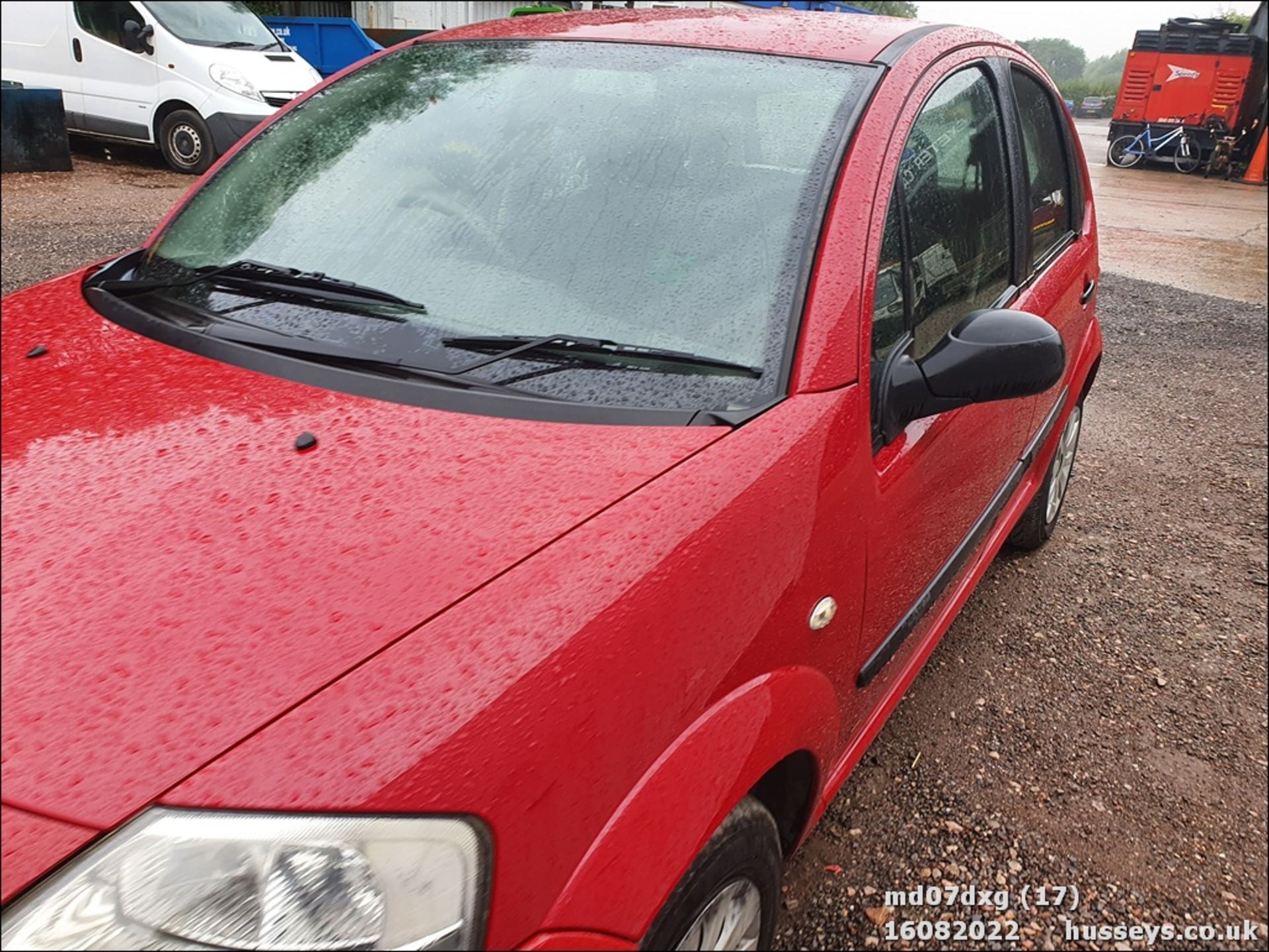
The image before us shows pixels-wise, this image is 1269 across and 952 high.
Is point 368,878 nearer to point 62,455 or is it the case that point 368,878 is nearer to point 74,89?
point 62,455

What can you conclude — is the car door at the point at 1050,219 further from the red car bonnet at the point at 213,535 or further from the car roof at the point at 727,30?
the red car bonnet at the point at 213,535

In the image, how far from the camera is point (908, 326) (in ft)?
6.40

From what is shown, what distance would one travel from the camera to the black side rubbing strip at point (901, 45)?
6.86ft

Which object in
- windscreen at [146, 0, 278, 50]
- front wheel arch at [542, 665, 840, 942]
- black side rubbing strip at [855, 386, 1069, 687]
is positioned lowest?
black side rubbing strip at [855, 386, 1069, 687]

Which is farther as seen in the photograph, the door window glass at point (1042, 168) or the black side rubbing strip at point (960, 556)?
the door window glass at point (1042, 168)

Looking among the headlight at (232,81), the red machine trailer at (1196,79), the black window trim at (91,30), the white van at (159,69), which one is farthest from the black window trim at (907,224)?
the red machine trailer at (1196,79)

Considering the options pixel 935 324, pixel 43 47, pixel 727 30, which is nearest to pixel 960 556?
pixel 935 324

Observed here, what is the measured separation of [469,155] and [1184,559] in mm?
3233

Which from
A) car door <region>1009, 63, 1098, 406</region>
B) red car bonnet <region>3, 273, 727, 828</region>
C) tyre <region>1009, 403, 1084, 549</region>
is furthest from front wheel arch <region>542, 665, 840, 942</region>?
tyre <region>1009, 403, 1084, 549</region>

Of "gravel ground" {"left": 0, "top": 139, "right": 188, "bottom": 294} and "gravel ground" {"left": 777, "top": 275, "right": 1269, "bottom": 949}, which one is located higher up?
"gravel ground" {"left": 0, "top": 139, "right": 188, "bottom": 294}

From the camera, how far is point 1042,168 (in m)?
3.01

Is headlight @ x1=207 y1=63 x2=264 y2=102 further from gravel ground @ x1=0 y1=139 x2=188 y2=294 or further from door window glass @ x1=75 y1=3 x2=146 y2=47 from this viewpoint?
gravel ground @ x1=0 y1=139 x2=188 y2=294

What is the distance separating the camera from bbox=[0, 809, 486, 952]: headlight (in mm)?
930

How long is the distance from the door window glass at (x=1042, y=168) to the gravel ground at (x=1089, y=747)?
1242 mm
